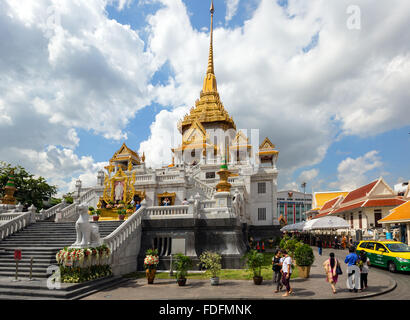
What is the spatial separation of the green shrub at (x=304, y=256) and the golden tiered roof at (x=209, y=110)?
142ft

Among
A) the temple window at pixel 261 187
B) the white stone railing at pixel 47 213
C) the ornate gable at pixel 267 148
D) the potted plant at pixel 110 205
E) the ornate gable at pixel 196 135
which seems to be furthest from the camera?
the ornate gable at pixel 196 135

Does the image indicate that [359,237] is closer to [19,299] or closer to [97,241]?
[97,241]

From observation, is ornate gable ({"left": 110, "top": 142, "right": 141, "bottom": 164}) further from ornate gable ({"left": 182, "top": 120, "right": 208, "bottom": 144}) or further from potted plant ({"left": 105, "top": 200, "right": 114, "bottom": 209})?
potted plant ({"left": 105, "top": 200, "right": 114, "bottom": 209})

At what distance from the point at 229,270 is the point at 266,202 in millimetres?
17091

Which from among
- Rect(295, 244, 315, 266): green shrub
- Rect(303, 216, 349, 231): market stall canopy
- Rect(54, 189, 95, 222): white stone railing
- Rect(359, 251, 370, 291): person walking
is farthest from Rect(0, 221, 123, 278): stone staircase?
Rect(303, 216, 349, 231): market stall canopy

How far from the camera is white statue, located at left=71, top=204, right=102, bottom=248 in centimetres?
1352

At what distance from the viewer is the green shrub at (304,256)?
14.4 metres

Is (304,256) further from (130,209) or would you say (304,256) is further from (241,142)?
(241,142)

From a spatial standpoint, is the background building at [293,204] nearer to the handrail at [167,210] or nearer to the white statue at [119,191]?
the white statue at [119,191]

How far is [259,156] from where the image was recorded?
3656 centimetres

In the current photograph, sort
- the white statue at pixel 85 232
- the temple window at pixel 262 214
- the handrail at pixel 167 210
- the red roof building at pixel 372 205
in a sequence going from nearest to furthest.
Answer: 1. the white statue at pixel 85 232
2. the handrail at pixel 167 210
3. the temple window at pixel 262 214
4. the red roof building at pixel 372 205

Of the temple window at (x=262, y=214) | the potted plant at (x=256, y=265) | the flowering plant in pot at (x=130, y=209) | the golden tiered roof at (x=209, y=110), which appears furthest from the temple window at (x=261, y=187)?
the golden tiered roof at (x=209, y=110)

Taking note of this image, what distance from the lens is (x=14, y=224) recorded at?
64.5 feet
